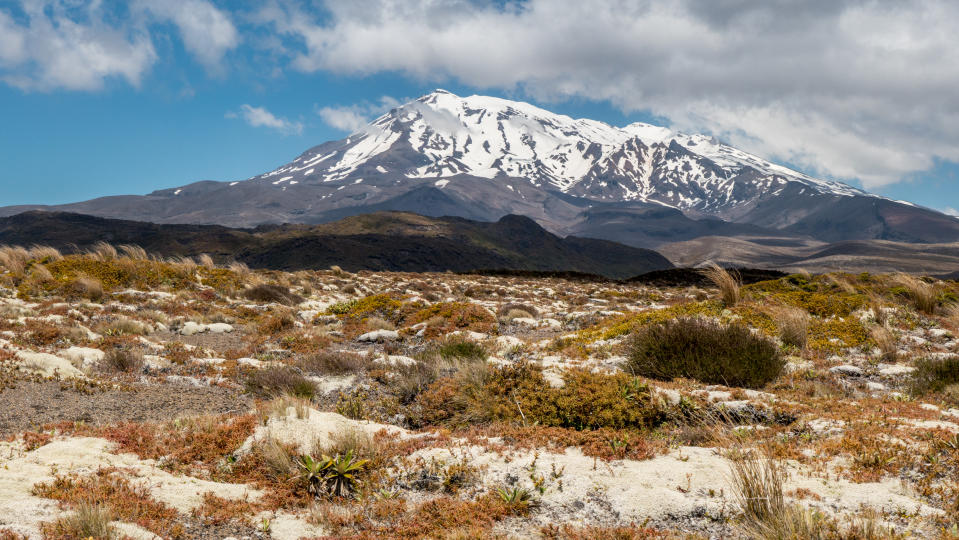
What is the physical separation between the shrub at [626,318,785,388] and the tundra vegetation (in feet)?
0.13

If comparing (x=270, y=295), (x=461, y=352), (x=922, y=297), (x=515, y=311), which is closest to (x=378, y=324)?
(x=515, y=311)

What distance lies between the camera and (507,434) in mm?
6039

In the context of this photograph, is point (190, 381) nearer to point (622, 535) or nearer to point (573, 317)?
point (622, 535)

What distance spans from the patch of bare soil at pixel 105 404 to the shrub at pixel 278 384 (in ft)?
0.94

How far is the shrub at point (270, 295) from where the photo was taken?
21.8 meters

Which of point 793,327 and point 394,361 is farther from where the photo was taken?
point 394,361

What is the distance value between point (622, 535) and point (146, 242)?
19614 cm

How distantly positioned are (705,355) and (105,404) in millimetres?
10294

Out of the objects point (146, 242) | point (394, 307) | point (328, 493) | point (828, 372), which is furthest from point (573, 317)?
point (146, 242)

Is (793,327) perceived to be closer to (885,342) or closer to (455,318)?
(885,342)

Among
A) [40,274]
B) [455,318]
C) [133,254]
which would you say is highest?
[133,254]

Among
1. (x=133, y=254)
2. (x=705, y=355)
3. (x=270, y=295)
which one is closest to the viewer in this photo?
(x=705, y=355)

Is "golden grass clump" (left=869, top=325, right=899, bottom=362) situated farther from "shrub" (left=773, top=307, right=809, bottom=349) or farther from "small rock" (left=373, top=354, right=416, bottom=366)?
"small rock" (left=373, top=354, right=416, bottom=366)

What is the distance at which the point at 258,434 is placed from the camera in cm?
615
